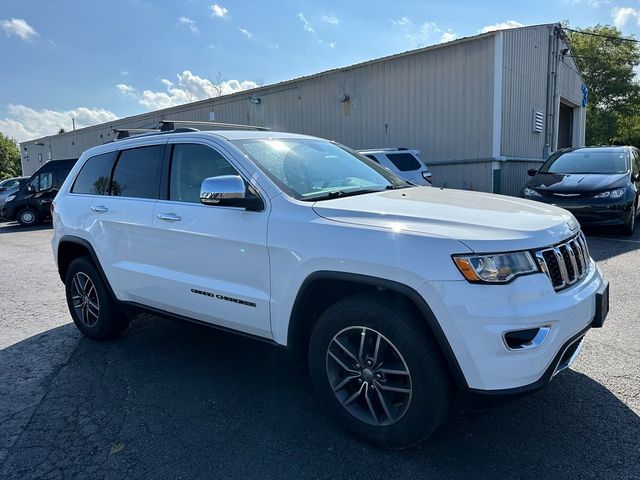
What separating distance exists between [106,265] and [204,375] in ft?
4.34

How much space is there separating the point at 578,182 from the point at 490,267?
23.9 ft

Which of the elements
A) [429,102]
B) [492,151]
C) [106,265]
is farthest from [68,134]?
[106,265]

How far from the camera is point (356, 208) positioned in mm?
2664

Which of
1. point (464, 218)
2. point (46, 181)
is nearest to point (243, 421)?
point (464, 218)

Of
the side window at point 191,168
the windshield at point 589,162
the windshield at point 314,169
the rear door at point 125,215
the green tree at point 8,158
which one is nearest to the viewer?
the windshield at point 314,169

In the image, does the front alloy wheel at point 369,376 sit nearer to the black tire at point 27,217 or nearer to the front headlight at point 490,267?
the front headlight at point 490,267

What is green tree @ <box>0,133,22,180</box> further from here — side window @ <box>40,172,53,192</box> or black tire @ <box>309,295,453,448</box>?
black tire @ <box>309,295,453,448</box>

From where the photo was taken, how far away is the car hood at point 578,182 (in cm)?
811

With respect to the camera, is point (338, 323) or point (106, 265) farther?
point (106, 265)

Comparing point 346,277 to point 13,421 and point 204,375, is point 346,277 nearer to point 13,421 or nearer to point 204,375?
point 204,375

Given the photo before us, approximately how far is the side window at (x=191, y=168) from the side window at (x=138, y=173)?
0.59ft

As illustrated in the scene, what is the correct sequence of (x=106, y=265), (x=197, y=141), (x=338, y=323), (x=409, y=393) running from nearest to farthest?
1. (x=409, y=393)
2. (x=338, y=323)
3. (x=197, y=141)
4. (x=106, y=265)

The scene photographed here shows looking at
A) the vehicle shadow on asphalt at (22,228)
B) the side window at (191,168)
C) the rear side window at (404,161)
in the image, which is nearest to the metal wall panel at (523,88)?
the rear side window at (404,161)

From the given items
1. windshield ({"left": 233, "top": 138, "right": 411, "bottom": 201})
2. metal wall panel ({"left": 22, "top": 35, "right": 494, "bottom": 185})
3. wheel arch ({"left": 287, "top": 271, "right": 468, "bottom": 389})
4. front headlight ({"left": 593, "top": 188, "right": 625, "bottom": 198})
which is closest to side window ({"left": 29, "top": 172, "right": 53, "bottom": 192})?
metal wall panel ({"left": 22, "top": 35, "right": 494, "bottom": 185})
